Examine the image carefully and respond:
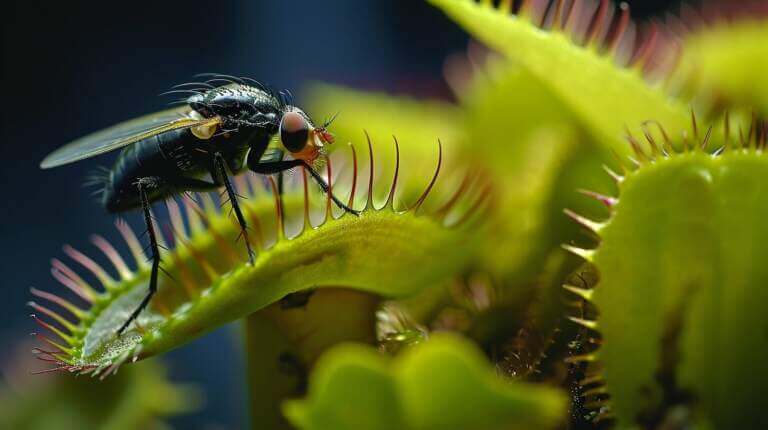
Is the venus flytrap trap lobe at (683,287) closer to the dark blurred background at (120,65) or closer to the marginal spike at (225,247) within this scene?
the marginal spike at (225,247)

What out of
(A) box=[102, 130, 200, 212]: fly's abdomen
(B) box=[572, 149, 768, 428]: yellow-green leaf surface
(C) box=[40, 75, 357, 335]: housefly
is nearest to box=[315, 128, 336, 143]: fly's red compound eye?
(C) box=[40, 75, 357, 335]: housefly

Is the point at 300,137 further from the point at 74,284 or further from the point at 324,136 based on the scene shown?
the point at 74,284

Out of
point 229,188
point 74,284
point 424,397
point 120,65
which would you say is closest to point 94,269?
point 74,284

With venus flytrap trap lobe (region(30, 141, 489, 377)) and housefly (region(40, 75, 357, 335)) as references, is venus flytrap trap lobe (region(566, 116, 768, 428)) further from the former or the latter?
housefly (region(40, 75, 357, 335))

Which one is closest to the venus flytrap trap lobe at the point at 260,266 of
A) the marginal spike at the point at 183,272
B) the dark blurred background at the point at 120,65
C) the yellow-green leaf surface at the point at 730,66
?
the marginal spike at the point at 183,272

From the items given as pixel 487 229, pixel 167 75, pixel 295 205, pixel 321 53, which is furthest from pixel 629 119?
pixel 321 53
